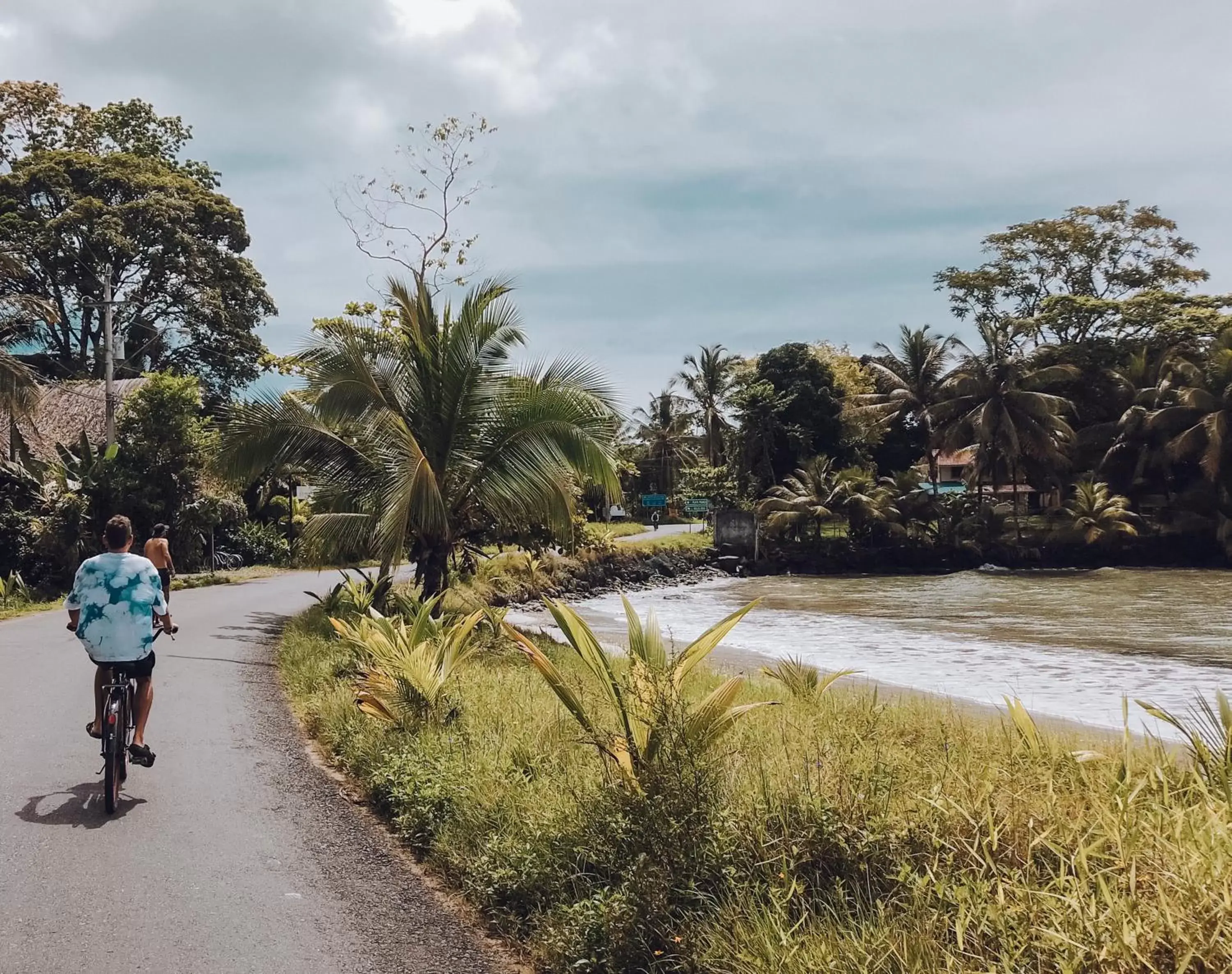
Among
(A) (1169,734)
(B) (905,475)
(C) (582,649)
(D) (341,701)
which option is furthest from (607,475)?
(B) (905,475)

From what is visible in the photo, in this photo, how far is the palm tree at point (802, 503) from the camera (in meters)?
46.8

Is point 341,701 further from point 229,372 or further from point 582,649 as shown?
point 229,372

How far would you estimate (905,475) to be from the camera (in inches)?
1945

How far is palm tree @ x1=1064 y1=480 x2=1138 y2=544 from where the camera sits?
46125 millimetres

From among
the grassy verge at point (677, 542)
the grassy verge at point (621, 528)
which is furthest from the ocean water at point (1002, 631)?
the grassy verge at point (621, 528)

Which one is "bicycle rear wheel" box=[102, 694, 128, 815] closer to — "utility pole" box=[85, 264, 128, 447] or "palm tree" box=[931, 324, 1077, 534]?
"utility pole" box=[85, 264, 128, 447]

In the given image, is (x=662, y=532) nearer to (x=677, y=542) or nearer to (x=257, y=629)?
(x=677, y=542)

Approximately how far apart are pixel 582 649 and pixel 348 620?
860cm

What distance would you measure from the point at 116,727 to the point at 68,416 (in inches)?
1222

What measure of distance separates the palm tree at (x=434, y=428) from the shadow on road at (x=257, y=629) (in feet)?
5.91

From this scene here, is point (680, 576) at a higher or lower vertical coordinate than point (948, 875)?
lower

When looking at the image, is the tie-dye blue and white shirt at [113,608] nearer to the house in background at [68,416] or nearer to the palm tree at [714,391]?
the house in background at [68,416]

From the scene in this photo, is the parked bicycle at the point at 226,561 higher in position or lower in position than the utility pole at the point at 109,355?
lower

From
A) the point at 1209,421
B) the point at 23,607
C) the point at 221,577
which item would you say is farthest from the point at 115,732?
the point at 1209,421
